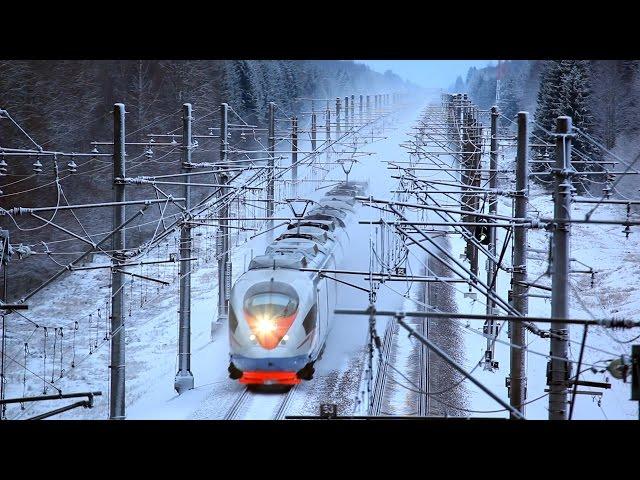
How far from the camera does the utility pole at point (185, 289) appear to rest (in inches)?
441

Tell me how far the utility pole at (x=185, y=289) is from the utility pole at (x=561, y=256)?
17.0 feet

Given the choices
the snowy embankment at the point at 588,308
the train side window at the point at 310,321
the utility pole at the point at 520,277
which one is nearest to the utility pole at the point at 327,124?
the snowy embankment at the point at 588,308

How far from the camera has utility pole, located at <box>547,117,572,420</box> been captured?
6693mm

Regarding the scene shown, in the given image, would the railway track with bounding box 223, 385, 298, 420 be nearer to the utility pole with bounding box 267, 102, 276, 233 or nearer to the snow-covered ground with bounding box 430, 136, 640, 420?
the snow-covered ground with bounding box 430, 136, 640, 420

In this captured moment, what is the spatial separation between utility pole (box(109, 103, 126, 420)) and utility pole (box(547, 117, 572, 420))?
426 centimetres

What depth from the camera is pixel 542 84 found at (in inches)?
587

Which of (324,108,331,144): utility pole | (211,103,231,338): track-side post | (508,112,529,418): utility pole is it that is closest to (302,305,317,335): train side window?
(211,103,231,338): track-side post

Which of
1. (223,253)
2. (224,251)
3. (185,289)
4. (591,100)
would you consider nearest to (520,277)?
(185,289)

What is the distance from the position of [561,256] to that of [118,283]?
4477 mm

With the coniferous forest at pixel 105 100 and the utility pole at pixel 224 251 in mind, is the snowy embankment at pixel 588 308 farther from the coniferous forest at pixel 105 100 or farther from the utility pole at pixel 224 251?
the coniferous forest at pixel 105 100

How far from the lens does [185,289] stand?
448 inches
